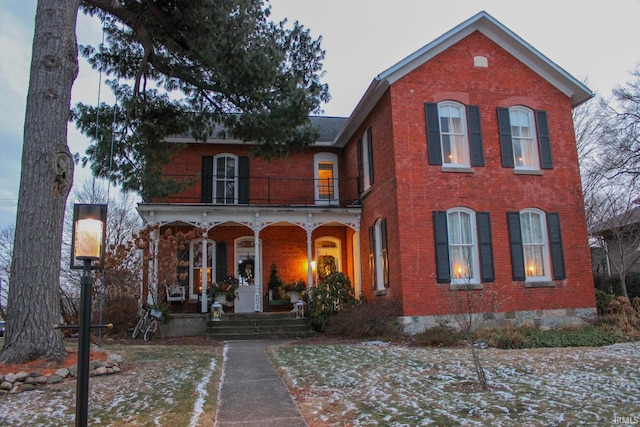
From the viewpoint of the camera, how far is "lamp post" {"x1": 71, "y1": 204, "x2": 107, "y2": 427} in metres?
3.79

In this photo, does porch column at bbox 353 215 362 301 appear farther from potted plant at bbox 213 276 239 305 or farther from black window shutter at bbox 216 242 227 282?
black window shutter at bbox 216 242 227 282

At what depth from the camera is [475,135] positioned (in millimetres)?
13297

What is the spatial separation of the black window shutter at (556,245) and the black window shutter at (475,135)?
2.45 metres

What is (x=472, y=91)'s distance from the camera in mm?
13594

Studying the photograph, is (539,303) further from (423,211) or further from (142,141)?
(142,141)

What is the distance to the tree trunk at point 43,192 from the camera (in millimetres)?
7105

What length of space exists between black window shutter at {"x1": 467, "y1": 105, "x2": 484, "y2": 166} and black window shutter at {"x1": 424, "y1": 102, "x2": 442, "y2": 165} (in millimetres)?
910

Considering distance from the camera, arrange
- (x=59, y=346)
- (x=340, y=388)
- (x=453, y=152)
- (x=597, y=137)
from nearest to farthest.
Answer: (x=340, y=388), (x=59, y=346), (x=453, y=152), (x=597, y=137)

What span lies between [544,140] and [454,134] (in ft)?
8.68

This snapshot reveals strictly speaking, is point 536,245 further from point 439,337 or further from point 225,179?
point 225,179

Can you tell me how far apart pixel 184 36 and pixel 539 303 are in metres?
10.6

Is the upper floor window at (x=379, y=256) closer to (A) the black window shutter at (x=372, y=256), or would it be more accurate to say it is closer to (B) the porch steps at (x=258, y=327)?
(A) the black window shutter at (x=372, y=256)

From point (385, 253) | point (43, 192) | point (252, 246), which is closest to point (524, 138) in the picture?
point (385, 253)

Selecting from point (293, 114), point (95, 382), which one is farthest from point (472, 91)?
point (95, 382)
